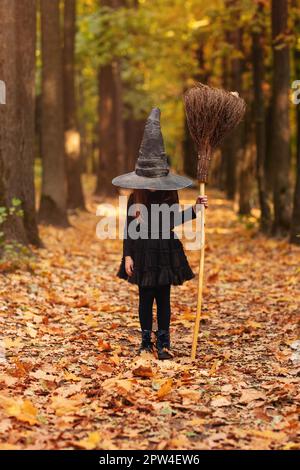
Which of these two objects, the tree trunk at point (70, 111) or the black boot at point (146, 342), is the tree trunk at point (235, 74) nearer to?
the tree trunk at point (70, 111)

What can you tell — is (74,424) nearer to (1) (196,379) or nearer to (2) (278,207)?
(1) (196,379)

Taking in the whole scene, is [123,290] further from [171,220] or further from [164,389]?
[164,389]

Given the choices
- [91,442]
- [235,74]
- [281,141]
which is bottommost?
[91,442]

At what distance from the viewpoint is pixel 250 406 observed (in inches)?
237

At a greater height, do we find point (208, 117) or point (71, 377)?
point (208, 117)

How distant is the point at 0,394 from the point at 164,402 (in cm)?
131

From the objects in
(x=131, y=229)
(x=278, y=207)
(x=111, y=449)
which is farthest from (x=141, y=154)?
(x=278, y=207)

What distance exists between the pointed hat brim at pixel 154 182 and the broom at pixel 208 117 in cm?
25

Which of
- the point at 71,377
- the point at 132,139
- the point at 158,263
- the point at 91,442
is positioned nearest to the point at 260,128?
the point at 158,263

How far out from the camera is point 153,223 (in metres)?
7.23

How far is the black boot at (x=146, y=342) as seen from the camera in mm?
7543

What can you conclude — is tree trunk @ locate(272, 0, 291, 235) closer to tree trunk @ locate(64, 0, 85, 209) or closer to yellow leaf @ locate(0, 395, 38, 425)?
tree trunk @ locate(64, 0, 85, 209)

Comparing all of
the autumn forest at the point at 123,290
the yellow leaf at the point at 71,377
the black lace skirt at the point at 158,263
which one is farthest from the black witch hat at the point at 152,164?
the yellow leaf at the point at 71,377

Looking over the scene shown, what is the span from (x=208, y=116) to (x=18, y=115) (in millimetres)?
5977
